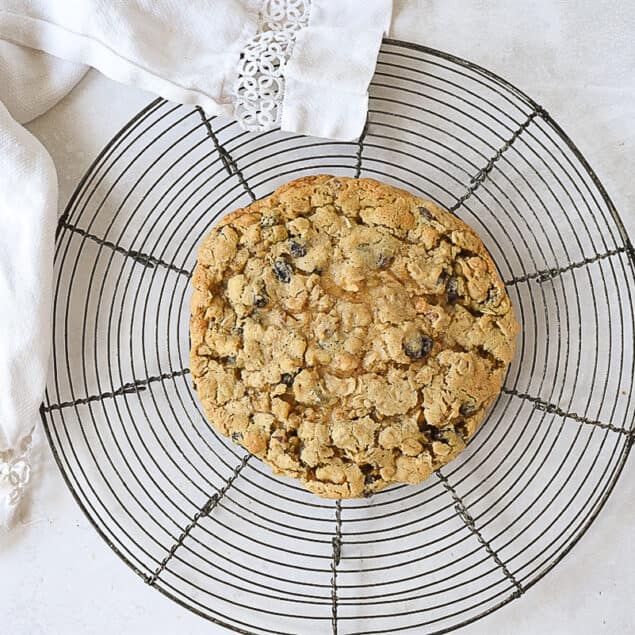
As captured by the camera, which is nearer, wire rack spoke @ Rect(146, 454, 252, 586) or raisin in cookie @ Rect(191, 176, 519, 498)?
raisin in cookie @ Rect(191, 176, 519, 498)

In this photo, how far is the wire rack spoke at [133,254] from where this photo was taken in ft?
8.86

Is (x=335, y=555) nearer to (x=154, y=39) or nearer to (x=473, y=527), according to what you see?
(x=473, y=527)

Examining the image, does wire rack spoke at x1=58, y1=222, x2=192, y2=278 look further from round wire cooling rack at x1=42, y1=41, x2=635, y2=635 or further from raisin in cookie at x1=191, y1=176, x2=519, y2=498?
raisin in cookie at x1=191, y1=176, x2=519, y2=498

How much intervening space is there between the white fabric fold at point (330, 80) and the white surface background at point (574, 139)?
22cm

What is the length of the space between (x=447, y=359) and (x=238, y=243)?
65 cm

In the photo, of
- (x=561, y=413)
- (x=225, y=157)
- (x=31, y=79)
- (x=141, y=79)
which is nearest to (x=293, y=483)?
(x=561, y=413)

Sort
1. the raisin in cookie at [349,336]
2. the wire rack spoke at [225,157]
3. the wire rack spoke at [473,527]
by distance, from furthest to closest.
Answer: the wire rack spoke at [225,157] → the wire rack spoke at [473,527] → the raisin in cookie at [349,336]

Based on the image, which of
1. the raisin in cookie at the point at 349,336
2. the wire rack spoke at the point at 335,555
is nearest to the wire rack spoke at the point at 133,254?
the raisin in cookie at the point at 349,336

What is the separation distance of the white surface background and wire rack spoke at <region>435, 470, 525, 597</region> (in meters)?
0.19

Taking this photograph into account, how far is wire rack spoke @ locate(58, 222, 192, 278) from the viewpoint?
8.86ft

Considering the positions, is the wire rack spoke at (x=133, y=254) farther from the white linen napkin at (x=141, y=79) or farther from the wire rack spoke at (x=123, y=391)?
the wire rack spoke at (x=123, y=391)

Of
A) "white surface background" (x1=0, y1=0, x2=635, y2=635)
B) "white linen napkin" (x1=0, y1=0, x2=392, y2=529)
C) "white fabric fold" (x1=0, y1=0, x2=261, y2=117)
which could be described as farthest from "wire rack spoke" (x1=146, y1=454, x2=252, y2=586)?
"white fabric fold" (x1=0, y1=0, x2=261, y2=117)

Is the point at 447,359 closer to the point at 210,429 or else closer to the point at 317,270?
the point at 317,270

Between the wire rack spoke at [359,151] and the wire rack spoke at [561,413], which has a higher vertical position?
the wire rack spoke at [359,151]
